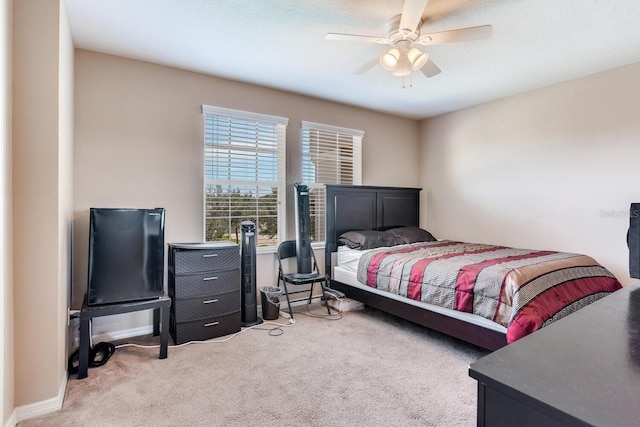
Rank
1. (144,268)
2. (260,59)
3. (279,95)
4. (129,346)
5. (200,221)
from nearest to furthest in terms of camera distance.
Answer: (144,268), (129,346), (260,59), (200,221), (279,95)

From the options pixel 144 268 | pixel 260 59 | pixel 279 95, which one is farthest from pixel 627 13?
pixel 144 268

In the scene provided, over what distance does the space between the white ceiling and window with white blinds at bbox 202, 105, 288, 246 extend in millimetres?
476

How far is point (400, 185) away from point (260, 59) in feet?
9.64

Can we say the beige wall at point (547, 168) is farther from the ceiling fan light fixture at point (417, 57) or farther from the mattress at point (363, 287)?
the ceiling fan light fixture at point (417, 57)

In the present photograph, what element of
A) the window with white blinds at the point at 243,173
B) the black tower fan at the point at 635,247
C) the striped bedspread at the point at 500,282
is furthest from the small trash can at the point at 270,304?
the black tower fan at the point at 635,247

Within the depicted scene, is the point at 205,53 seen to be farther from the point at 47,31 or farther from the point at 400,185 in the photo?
the point at 400,185

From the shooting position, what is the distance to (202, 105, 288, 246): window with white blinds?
11.8 feet

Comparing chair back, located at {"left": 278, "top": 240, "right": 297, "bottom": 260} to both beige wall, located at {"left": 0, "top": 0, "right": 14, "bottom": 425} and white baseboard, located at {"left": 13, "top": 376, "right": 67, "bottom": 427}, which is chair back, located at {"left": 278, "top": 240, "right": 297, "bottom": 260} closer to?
white baseboard, located at {"left": 13, "top": 376, "right": 67, "bottom": 427}

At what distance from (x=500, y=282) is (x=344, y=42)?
7.59 feet

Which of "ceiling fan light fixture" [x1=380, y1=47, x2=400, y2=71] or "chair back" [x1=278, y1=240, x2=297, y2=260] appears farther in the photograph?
"chair back" [x1=278, y1=240, x2=297, y2=260]

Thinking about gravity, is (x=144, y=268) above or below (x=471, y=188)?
below

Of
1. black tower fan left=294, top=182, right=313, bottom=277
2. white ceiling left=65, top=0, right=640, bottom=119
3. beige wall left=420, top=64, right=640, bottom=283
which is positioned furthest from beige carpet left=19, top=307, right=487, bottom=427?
white ceiling left=65, top=0, right=640, bottom=119

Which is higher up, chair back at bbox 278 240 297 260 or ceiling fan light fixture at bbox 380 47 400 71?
ceiling fan light fixture at bbox 380 47 400 71

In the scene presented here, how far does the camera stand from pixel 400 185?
5242 mm
